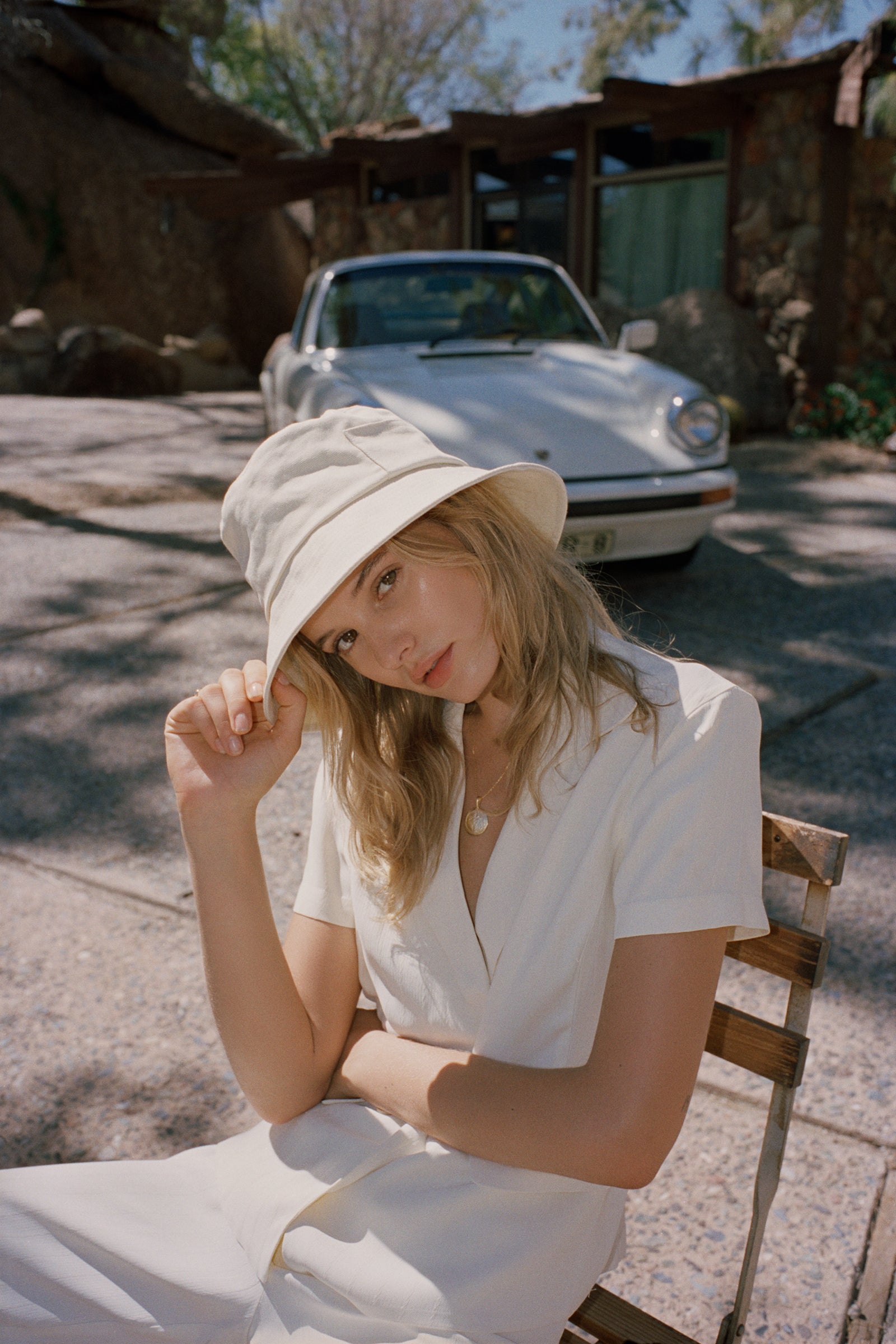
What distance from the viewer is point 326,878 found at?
A: 1.68m

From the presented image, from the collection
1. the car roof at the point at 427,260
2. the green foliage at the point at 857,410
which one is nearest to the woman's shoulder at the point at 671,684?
the car roof at the point at 427,260

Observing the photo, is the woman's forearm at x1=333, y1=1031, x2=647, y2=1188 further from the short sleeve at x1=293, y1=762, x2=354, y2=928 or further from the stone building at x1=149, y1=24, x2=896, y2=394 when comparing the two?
the stone building at x1=149, y1=24, x2=896, y2=394

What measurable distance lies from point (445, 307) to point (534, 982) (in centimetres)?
535

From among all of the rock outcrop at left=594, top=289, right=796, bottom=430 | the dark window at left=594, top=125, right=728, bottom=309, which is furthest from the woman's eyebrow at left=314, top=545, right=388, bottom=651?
the dark window at left=594, top=125, right=728, bottom=309

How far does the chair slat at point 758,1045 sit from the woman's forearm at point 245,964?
60 centimetres

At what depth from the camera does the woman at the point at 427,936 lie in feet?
4.30

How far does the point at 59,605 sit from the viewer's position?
5551mm

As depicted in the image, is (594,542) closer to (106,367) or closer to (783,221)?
(783,221)

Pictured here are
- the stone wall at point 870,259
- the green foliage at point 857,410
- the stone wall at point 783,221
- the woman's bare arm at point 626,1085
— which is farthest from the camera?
the stone wall at point 783,221

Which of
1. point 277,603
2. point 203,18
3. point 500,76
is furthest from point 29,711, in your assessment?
point 500,76

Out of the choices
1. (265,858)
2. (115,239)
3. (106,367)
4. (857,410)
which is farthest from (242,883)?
(115,239)

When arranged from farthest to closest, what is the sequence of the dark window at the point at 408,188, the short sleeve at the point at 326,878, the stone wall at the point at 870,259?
1. the dark window at the point at 408,188
2. the stone wall at the point at 870,259
3. the short sleeve at the point at 326,878

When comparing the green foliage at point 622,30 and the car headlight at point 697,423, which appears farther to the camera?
the green foliage at point 622,30

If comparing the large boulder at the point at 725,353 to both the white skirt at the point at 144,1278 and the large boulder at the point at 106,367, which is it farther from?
the white skirt at the point at 144,1278
